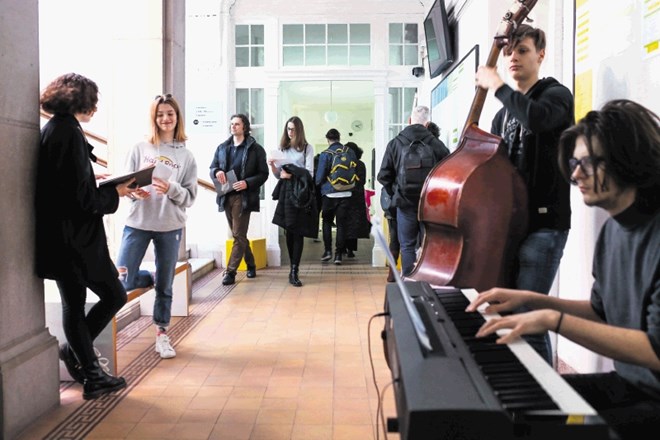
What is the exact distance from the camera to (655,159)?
3.93 ft

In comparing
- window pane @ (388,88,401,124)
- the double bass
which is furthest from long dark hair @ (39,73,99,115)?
window pane @ (388,88,401,124)

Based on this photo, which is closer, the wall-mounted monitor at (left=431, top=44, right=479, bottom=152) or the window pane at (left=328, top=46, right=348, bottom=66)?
the wall-mounted monitor at (left=431, top=44, right=479, bottom=152)

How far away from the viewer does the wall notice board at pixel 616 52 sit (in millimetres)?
2070

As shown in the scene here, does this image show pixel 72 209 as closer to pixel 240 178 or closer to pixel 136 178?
pixel 136 178

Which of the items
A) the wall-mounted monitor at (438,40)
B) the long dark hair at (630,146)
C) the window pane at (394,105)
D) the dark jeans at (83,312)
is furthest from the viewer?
the window pane at (394,105)

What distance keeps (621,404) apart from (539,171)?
3.32 feet

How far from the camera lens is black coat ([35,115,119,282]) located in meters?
2.58

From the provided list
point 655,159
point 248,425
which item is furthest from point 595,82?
point 248,425

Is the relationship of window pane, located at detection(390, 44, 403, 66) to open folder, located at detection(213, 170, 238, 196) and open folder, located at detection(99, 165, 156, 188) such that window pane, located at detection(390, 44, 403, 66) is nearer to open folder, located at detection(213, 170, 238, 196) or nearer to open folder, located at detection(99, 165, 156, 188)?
open folder, located at detection(213, 170, 238, 196)

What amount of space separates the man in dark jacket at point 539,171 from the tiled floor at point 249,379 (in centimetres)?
63

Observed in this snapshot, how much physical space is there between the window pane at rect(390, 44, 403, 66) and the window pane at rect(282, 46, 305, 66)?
1.05 metres

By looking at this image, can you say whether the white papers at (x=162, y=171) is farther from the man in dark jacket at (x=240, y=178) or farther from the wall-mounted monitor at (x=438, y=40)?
the wall-mounted monitor at (x=438, y=40)

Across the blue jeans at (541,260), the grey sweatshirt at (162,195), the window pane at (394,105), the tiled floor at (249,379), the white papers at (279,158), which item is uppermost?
the window pane at (394,105)

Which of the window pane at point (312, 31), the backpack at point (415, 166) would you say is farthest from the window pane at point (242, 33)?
the backpack at point (415, 166)
